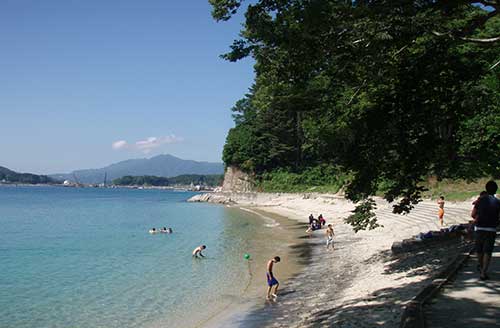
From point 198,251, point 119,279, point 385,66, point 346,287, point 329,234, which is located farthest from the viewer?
point 198,251

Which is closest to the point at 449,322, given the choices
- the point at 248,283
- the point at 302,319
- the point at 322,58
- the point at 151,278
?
the point at 302,319

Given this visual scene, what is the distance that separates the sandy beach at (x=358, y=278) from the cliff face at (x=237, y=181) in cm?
5366

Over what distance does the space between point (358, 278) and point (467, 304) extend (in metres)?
7.07

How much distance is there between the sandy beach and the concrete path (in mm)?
923

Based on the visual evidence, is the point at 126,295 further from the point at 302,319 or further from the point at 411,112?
the point at 411,112

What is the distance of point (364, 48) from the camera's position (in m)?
9.33

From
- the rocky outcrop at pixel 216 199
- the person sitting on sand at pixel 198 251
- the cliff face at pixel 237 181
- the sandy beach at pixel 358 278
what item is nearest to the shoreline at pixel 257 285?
the sandy beach at pixel 358 278

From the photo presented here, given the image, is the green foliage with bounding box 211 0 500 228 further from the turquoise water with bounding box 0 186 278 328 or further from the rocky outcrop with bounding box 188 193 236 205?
the rocky outcrop with bounding box 188 193 236 205

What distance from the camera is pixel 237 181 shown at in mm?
84938

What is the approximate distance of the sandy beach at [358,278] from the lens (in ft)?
31.4

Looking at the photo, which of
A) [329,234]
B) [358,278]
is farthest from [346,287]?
[329,234]

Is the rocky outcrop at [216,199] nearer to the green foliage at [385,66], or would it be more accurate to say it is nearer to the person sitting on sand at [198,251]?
the person sitting on sand at [198,251]

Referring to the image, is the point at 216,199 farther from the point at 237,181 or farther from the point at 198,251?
the point at 198,251

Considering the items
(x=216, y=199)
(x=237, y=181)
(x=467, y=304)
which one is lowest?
(x=216, y=199)
